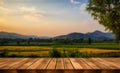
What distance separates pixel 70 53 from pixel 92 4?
85.2 feet

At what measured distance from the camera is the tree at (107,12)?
137 ft

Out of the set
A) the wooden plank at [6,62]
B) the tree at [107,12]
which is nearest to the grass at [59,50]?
the tree at [107,12]

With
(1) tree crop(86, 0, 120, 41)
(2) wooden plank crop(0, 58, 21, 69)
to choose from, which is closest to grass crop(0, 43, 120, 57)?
(1) tree crop(86, 0, 120, 41)

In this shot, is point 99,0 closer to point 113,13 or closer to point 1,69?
point 113,13

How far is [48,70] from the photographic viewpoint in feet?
17.6

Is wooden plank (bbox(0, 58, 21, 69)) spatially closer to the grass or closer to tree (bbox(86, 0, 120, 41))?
the grass

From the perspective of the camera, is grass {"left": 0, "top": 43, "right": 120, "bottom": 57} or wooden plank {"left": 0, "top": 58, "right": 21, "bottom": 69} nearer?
wooden plank {"left": 0, "top": 58, "right": 21, "bottom": 69}

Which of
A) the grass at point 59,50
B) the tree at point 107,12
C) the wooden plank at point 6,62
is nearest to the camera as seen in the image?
the wooden plank at point 6,62

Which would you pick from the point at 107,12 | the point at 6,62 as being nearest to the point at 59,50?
the point at 107,12

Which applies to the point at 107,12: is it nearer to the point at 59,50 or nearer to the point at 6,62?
the point at 59,50

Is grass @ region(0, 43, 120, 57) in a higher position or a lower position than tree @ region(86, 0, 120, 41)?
lower

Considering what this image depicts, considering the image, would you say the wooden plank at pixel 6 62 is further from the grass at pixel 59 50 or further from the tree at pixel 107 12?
the tree at pixel 107 12

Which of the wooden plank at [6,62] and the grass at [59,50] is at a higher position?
the wooden plank at [6,62]

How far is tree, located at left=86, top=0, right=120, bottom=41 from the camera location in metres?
41.8
